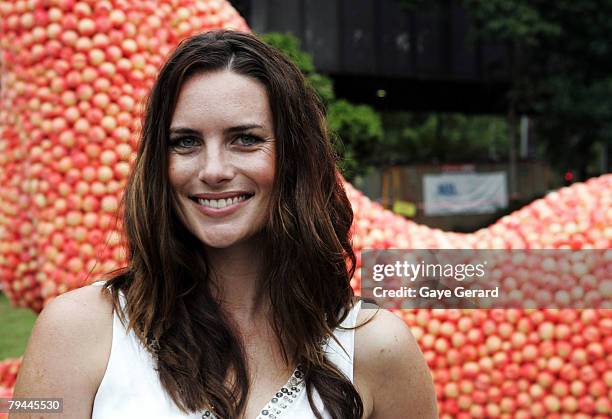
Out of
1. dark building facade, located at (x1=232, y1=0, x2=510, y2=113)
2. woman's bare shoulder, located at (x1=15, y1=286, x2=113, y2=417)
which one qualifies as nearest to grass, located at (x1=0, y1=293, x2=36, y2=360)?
woman's bare shoulder, located at (x1=15, y1=286, x2=113, y2=417)

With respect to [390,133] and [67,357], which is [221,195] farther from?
[390,133]

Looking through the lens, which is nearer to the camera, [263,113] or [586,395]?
[263,113]

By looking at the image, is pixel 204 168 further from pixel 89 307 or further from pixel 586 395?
pixel 586 395

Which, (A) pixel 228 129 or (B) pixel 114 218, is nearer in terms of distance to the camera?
(A) pixel 228 129

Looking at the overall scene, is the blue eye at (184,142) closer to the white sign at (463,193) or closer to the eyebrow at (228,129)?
the eyebrow at (228,129)

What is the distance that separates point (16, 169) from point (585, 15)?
38.6ft

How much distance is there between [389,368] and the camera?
1.44m

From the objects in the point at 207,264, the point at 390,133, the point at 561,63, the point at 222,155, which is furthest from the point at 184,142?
the point at 390,133

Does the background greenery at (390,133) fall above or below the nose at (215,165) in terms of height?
above

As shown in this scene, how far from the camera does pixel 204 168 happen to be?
4.29 feet

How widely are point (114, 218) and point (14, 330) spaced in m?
3.91

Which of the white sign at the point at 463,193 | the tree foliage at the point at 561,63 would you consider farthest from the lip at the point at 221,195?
the white sign at the point at 463,193

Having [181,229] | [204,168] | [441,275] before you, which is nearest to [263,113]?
[204,168]

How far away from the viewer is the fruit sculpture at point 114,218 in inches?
79.2
